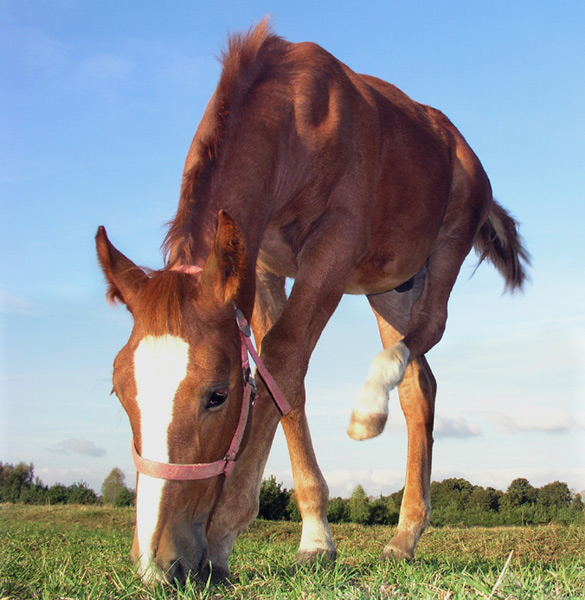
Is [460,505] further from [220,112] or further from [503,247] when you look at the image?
[220,112]

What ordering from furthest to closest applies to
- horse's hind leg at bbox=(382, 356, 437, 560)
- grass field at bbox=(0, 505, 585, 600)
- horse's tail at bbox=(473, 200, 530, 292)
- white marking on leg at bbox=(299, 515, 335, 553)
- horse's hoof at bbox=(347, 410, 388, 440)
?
horse's tail at bbox=(473, 200, 530, 292)
horse's hind leg at bbox=(382, 356, 437, 560)
white marking on leg at bbox=(299, 515, 335, 553)
horse's hoof at bbox=(347, 410, 388, 440)
grass field at bbox=(0, 505, 585, 600)

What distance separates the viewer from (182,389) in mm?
2777

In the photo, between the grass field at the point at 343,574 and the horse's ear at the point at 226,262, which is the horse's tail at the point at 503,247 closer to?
the grass field at the point at 343,574

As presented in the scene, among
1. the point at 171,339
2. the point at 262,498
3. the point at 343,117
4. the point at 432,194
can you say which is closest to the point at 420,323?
the point at 432,194

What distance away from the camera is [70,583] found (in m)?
2.98

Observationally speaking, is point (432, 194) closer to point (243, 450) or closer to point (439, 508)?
point (243, 450)

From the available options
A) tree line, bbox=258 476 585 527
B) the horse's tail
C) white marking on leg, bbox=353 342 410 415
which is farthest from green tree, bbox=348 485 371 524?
white marking on leg, bbox=353 342 410 415

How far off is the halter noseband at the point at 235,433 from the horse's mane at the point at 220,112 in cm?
27

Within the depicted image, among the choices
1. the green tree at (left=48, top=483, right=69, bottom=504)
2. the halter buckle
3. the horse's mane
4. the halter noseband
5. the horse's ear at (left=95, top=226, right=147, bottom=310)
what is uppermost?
the horse's mane

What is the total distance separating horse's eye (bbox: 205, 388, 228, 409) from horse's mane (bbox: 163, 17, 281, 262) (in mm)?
715

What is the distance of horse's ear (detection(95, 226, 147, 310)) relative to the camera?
3271 mm

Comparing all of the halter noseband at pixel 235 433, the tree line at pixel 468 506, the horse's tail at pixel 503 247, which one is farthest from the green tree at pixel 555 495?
the halter noseband at pixel 235 433

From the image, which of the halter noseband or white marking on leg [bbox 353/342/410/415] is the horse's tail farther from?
the halter noseband

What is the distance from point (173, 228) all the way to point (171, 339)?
0.78 meters
